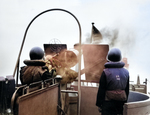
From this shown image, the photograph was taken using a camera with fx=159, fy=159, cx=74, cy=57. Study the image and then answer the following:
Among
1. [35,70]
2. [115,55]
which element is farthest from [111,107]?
[35,70]

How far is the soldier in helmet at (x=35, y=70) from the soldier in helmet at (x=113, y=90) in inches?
56.3

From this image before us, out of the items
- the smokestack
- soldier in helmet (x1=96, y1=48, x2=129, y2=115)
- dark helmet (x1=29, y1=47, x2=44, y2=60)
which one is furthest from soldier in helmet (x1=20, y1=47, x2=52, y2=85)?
the smokestack

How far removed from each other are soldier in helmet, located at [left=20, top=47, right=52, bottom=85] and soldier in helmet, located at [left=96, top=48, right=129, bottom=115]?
1.43m

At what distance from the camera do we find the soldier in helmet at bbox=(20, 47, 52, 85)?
13.4ft

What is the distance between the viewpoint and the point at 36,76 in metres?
4.09

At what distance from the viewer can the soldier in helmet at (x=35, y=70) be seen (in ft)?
13.4

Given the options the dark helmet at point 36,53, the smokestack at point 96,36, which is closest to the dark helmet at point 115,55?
the dark helmet at point 36,53

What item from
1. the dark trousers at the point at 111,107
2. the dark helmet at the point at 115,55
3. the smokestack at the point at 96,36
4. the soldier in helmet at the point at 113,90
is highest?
the smokestack at the point at 96,36

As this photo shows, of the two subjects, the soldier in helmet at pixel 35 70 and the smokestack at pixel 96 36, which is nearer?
the soldier in helmet at pixel 35 70

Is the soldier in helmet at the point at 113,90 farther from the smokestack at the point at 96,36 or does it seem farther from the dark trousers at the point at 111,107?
the smokestack at the point at 96,36

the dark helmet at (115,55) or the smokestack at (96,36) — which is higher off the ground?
the smokestack at (96,36)

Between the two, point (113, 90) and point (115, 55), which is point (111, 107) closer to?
point (113, 90)

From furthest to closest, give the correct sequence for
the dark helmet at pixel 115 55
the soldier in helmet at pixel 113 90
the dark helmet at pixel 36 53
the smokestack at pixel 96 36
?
1. the smokestack at pixel 96 36
2. the dark helmet at pixel 36 53
3. the dark helmet at pixel 115 55
4. the soldier in helmet at pixel 113 90

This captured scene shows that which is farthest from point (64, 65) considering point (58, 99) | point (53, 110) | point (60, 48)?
point (53, 110)
